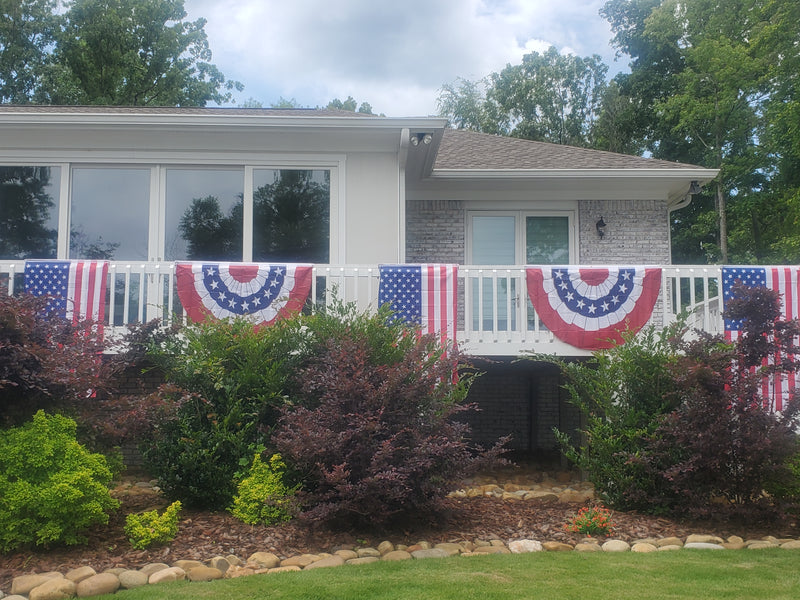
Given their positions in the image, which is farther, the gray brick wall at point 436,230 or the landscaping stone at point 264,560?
the gray brick wall at point 436,230

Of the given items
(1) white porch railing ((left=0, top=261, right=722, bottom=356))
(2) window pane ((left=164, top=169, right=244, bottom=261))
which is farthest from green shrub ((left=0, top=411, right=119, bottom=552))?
(2) window pane ((left=164, top=169, right=244, bottom=261))

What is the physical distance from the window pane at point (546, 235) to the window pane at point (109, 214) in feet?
18.0

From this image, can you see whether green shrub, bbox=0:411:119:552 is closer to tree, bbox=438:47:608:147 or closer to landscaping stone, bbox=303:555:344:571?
landscaping stone, bbox=303:555:344:571

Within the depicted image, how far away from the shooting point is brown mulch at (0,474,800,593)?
17.3ft

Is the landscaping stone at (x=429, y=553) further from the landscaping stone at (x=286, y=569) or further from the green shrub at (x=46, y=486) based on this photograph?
the green shrub at (x=46, y=486)

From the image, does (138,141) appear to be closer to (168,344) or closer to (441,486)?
(168,344)

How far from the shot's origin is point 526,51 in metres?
33.8

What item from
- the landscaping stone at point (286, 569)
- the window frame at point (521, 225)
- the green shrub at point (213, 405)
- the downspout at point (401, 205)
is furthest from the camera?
the window frame at point (521, 225)

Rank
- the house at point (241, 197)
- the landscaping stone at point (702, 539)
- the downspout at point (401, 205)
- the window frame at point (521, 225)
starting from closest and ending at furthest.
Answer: the landscaping stone at point (702, 539) < the house at point (241, 197) < the downspout at point (401, 205) < the window frame at point (521, 225)

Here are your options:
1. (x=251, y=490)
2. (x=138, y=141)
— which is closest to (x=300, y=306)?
(x=251, y=490)

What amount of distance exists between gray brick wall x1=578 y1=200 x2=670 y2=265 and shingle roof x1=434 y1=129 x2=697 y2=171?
61 centimetres

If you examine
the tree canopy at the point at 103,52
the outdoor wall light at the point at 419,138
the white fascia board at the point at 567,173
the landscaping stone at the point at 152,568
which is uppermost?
the tree canopy at the point at 103,52

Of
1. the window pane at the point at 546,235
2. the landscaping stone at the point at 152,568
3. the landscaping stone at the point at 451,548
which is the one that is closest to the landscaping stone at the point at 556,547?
the landscaping stone at the point at 451,548

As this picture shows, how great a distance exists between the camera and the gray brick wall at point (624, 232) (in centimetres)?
1123
